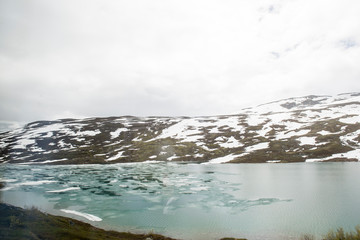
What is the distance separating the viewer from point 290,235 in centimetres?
1789

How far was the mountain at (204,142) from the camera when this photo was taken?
98562 millimetres

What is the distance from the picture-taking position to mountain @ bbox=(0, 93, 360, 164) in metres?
98.6

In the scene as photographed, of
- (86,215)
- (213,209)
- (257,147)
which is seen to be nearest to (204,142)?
(257,147)

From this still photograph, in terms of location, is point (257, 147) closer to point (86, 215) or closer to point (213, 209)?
point (213, 209)

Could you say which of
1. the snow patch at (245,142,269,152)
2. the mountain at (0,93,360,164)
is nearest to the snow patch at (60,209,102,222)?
the mountain at (0,93,360,164)

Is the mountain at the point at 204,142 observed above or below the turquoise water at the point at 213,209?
above

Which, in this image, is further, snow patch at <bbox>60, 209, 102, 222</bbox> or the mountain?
the mountain

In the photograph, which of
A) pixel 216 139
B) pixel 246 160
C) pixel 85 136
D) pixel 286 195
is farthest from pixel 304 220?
pixel 85 136

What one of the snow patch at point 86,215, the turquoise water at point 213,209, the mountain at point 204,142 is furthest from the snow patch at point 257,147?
the snow patch at point 86,215

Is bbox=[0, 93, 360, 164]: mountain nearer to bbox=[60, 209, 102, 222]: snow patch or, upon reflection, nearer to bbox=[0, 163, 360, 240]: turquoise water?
bbox=[0, 163, 360, 240]: turquoise water

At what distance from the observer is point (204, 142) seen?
12875 centimetres

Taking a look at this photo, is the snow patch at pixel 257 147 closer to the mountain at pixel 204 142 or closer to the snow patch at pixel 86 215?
the mountain at pixel 204 142

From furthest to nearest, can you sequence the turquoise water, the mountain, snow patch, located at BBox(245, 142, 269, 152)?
snow patch, located at BBox(245, 142, 269, 152)
the mountain
the turquoise water

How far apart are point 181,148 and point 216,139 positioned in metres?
22.8
